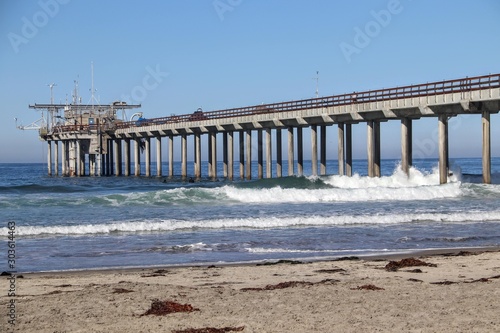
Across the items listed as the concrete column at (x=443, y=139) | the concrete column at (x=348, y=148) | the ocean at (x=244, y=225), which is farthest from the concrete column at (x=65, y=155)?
the concrete column at (x=443, y=139)

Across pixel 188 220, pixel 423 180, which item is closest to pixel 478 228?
pixel 188 220

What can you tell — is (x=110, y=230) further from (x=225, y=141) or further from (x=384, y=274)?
(x=225, y=141)

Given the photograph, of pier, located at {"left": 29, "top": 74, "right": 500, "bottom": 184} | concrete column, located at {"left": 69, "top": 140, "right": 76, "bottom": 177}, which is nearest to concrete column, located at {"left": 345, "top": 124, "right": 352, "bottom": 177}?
pier, located at {"left": 29, "top": 74, "right": 500, "bottom": 184}

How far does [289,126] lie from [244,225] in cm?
2234

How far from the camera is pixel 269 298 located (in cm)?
990

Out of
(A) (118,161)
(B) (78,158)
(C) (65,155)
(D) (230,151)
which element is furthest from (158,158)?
(C) (65,155)

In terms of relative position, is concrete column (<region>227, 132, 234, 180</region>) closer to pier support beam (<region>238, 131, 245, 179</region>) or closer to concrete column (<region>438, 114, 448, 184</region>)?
pier support beam (<region>238, 131, 245, 179</region>)

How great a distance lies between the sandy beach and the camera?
8.36 meters

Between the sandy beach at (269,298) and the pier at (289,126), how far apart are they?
62.9ft

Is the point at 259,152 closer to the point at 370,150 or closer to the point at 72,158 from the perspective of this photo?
the point at 370,150

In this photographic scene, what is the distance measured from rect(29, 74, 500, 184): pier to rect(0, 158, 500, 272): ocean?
2.75 meters

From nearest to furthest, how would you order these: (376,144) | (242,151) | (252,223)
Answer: (252,223)
(376,144)
(242,151)

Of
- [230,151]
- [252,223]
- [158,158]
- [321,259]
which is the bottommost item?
[321,259]

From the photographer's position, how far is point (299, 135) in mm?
44000
